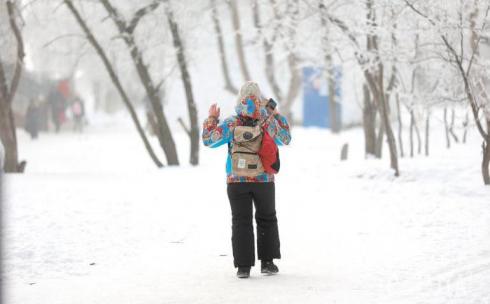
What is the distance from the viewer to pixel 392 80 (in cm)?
1451

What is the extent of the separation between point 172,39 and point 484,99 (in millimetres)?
7641

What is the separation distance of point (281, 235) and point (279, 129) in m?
2.64

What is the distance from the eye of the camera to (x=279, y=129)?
614 cm

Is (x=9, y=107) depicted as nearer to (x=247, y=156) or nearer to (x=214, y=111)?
(x=214, y=111)

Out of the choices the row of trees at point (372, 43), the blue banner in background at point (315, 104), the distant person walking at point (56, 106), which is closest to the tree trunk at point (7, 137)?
the row of trees at point (372, 43)

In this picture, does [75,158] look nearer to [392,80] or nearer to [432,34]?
[392,80]

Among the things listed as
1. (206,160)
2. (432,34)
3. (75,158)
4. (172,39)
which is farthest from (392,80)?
(75,158)

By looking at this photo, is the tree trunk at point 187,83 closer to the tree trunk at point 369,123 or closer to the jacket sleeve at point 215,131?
the tree trunk at point 369,123

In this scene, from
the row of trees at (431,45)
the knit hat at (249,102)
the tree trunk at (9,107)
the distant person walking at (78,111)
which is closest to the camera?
the knit hat at (249,102)

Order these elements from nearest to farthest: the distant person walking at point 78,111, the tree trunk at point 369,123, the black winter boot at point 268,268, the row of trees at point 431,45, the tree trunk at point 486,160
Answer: the black winter boot at point 268,268
the row of trees at point 431,45
the tree trunk at point 486,160
the tree trunk at point 369,123
the distant person walking at point 78,111

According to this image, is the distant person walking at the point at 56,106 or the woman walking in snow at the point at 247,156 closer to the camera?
the woman walking in snow at the point at 247,156

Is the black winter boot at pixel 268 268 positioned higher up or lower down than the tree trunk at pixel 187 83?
lower down

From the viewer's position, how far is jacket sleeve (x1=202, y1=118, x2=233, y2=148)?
19.9 ft

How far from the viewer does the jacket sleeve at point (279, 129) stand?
6.12m
